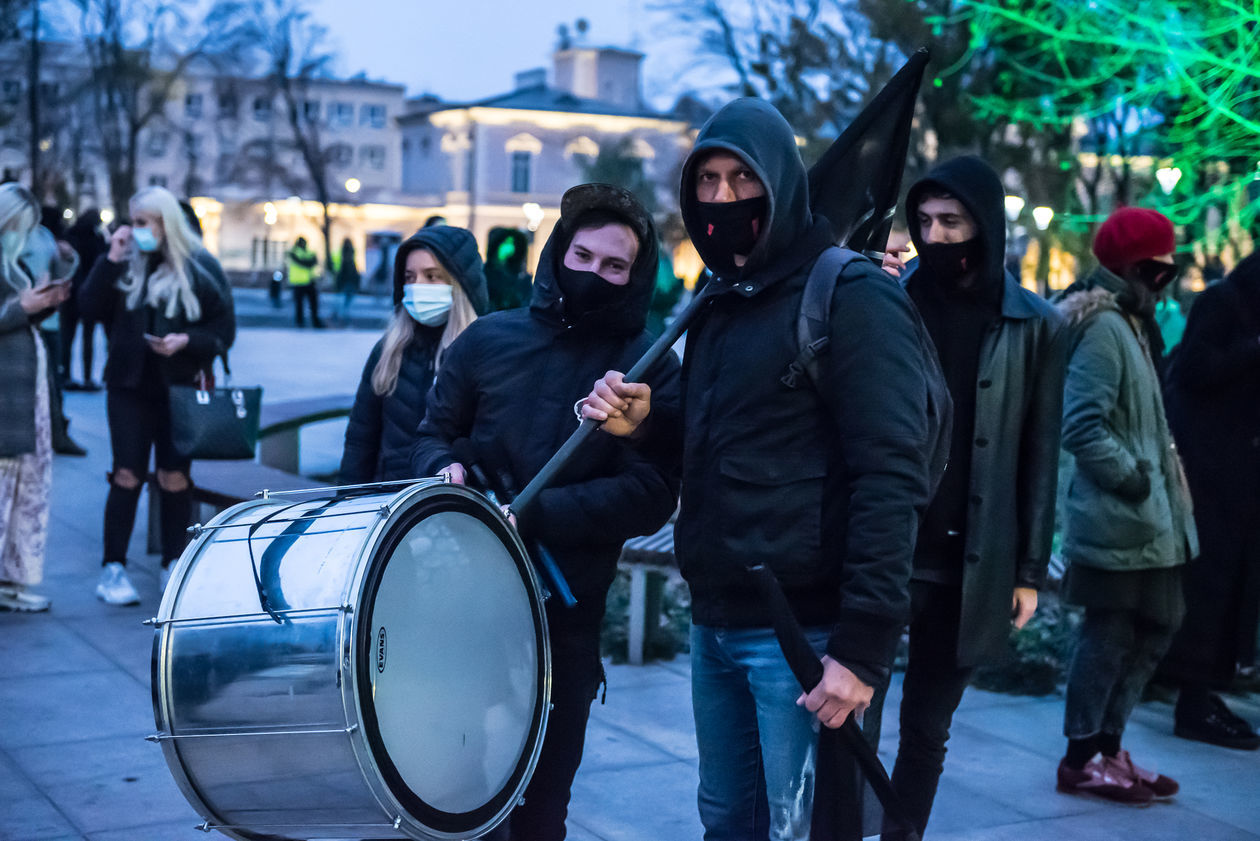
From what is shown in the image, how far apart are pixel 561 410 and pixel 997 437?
1.14 metres

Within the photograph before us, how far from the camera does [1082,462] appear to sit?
486cm

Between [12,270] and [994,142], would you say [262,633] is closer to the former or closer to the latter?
[12,270]

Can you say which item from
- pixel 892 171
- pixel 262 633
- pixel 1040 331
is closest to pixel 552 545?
pixel 262 633

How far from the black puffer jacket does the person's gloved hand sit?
13.3 ft

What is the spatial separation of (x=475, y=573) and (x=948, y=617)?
137cm

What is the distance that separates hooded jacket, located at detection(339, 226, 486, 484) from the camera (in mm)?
4559

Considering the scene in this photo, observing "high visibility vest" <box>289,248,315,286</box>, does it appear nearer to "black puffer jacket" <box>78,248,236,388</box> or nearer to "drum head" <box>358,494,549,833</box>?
"black puffer jacket" <box>78,248,236,388</box>

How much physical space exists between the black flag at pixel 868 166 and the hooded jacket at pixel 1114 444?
5.24 feet

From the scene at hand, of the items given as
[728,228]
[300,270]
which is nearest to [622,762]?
[728,228]

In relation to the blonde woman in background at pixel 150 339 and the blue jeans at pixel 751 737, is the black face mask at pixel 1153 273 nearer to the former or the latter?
the blue jeans at pixel 751 737

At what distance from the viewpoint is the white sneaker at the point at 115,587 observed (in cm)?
727

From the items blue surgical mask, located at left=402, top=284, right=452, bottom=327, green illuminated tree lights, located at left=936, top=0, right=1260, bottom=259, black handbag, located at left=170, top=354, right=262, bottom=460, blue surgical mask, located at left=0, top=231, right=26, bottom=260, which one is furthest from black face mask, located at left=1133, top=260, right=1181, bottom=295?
blue surgical mask, located at left=0, top=231, right=26, bottom=260

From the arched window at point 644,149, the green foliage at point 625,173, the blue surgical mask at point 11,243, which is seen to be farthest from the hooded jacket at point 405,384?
the arched window at point 644,149

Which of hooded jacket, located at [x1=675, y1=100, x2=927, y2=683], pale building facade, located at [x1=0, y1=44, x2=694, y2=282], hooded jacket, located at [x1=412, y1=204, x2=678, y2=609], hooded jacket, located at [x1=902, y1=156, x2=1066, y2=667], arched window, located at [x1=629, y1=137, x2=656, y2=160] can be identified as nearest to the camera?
hooded jacket, located at [x1=675, y1=100, x2=927, y2=683]
